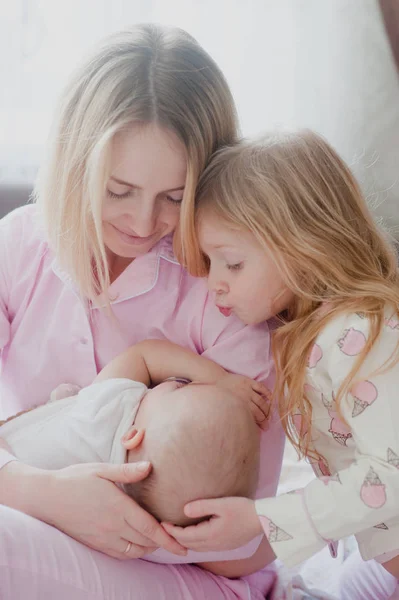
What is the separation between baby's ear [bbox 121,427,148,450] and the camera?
1.24 m

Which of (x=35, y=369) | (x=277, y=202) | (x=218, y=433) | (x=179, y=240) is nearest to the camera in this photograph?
(x=218, y=433)

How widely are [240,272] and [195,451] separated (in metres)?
0.30

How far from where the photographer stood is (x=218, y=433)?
1188mm

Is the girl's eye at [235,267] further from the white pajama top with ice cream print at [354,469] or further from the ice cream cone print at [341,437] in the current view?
the ice cream cone print at [341,437]

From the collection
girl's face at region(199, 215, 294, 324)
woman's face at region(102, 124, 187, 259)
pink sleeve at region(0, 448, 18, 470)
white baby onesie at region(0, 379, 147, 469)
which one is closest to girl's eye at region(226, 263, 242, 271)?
girl's face at region(199, 215, 294, 324)

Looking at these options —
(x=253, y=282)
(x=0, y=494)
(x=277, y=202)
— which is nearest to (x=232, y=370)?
(x=253, y=282)

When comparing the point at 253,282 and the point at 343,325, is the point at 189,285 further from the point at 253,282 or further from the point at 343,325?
the point at 343,325

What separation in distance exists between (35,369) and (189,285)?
1.01ft

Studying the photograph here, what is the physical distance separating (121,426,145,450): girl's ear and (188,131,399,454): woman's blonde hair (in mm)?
250

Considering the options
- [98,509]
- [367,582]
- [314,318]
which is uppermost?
[314,318]

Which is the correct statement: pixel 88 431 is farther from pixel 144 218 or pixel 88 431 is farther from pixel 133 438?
pixel 144 218

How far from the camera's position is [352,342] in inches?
48.9

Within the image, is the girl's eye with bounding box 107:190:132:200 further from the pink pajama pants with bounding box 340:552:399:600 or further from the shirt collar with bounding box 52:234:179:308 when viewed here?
the pink pajama pants with bounding box 340:552:399:600

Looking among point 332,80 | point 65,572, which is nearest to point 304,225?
point 65,572
